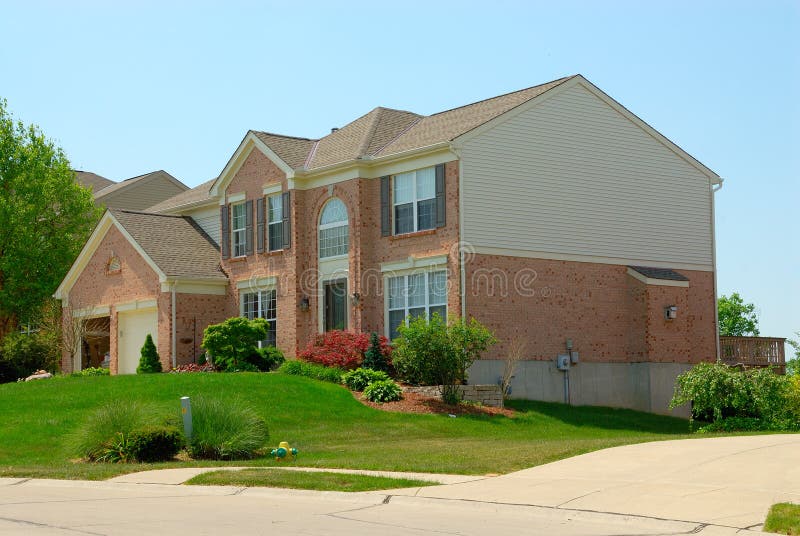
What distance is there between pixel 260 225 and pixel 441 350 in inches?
417

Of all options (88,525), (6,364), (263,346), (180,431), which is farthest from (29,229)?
(88,525)

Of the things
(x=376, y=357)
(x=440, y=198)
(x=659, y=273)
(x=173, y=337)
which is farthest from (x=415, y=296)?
(x=173, y=337)

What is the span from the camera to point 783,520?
35.9 ft

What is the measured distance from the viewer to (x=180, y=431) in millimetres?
19688

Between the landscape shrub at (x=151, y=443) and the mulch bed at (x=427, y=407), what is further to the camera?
the mulch bed at (x=427, y=407)

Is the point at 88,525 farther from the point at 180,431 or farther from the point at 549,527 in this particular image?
the point at 180,431

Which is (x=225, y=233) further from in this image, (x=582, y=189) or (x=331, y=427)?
(x=331, y=427)

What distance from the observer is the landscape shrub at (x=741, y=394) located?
2545cm

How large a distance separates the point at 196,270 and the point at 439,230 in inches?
407

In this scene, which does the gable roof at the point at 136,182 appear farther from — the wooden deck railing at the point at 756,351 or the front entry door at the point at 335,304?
the wooden deck railing at the point at 756,351

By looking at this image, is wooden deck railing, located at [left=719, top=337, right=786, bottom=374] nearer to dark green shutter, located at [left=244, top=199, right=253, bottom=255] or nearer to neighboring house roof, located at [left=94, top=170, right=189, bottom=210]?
dark green shutter, located at [left=244, top=199, right=253, bottom=255]

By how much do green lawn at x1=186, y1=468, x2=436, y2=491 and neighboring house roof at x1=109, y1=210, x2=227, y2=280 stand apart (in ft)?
68.6

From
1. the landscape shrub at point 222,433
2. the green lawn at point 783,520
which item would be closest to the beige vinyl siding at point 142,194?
the landscape shrub at point 222,433

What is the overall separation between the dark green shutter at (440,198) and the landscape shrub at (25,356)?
17660mm
